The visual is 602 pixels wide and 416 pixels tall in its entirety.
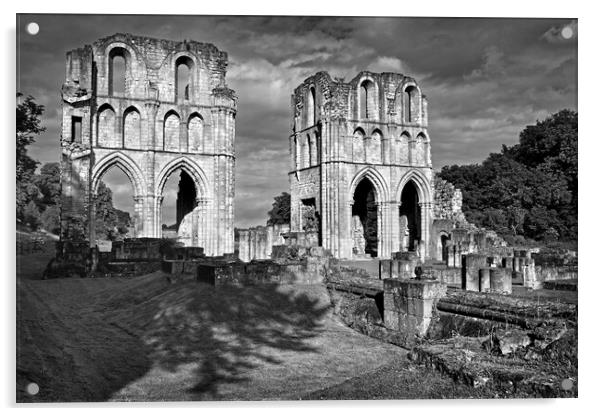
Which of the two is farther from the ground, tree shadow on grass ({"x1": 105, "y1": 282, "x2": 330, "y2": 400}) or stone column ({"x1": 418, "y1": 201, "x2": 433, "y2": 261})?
stone column ({"x1": 418, "y1": 201, "x2": 433, "y2": 261})

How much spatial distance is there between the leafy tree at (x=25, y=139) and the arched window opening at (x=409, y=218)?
983 inches

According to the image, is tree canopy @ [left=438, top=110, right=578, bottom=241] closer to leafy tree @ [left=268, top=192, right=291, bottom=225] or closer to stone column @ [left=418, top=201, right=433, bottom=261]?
stone column @ [left=418, top=201, right=433, bottom=261]

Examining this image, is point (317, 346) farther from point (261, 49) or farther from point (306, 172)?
point (306, 172)

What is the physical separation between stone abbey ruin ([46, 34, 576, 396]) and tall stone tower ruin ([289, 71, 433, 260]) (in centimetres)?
7

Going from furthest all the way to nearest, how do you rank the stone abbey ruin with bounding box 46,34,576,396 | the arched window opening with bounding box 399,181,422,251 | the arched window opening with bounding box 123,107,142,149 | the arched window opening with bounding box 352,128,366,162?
the arched window opening with bounding box 399,181,422,251 → the arched window opening with bounding box 352,128,366,162 → the arched window opening with bounding box 123,107,142,149 → the stone abbey ruin with bounding box 46,34,576,396

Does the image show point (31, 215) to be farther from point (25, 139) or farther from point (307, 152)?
point (307, 152)

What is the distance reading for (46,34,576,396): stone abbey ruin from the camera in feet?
53.6

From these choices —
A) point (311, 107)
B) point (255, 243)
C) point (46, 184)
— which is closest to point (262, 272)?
point (46, 184)

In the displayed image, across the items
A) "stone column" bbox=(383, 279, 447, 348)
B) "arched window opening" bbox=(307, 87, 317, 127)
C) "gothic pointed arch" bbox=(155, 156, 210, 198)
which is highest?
"arched window opening" bbox=(307, 87, 317, 127)

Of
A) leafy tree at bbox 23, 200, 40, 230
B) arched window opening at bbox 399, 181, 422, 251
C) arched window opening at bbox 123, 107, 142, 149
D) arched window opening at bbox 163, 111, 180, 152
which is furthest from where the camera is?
arched window opening at bbox 399, 181, 422, 251

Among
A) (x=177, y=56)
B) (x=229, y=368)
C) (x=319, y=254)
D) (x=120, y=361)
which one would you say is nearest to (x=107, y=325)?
(x=120, y=361)

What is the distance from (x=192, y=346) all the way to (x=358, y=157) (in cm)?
2178

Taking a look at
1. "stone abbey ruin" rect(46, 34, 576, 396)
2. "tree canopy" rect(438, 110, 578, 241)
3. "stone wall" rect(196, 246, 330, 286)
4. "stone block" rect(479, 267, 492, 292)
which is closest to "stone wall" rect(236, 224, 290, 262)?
"stone abbey ruin" rect(46, 34, 576, 396)

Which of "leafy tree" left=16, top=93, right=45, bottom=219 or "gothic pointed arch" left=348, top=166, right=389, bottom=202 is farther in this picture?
"gothic pointed arch" left=348, top=166, right=389, bottom=202
